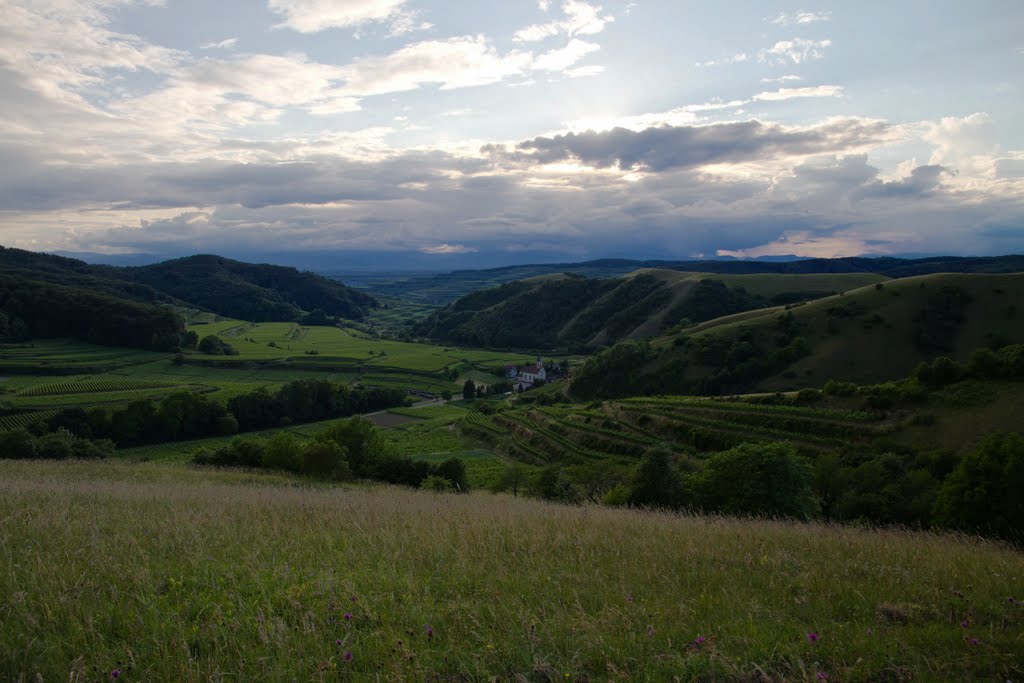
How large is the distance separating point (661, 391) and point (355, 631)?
3645 inches

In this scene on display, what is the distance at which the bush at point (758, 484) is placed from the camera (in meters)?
23.4

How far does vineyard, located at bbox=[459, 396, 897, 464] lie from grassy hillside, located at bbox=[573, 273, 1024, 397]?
76.1 feet

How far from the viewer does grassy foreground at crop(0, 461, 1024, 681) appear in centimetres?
420

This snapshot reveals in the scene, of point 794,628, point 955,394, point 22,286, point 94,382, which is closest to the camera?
point 794,628

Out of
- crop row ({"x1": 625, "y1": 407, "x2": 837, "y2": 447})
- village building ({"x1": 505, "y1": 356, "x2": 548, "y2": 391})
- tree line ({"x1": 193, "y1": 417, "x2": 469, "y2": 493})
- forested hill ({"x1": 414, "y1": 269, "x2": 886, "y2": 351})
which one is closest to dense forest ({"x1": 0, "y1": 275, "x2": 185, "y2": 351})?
village building ({"x1": 505, "y1": 356, "x2": 548, "y2": 391})

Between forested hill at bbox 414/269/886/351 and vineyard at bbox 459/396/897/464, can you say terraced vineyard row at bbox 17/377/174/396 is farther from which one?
forested hill at bbox 414/269/886/351

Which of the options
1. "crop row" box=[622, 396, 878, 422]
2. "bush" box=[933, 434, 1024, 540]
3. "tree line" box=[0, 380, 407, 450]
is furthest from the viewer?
"tree line" box=[0, 380, 407, 450]

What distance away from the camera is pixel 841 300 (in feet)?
327

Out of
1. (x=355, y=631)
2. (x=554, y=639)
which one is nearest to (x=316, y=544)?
(x=355, y=631)

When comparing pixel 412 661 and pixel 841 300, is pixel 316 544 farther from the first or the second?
pixel 841 300

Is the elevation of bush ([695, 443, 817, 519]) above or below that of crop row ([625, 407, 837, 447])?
above

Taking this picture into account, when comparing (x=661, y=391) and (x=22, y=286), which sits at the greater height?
(x=22, y=286)

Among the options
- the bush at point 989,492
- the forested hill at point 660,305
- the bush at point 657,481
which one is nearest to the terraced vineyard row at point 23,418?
the bush at point 657,481

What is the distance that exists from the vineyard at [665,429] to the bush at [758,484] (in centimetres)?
2588
